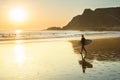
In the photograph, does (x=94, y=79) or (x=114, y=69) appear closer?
(x=94, y=79)

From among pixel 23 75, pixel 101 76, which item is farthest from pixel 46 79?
pixel 101 76

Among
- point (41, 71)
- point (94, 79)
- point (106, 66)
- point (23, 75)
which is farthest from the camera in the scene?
point (106, 66)

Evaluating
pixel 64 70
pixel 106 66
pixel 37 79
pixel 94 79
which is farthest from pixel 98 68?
pixel 37 79

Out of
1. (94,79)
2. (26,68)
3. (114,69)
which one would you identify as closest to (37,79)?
(94,79)

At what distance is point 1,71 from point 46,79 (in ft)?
16.8

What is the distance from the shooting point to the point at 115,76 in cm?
1634

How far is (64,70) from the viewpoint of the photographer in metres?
19.0

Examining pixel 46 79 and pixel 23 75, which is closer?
pixel 46 79

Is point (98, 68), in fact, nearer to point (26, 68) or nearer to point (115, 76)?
point (115, 76)

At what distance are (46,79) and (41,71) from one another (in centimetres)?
292

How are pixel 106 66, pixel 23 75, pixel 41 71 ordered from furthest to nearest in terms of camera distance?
1. pixel 106 66
2. pixel 41 71
3. pixel 23 75

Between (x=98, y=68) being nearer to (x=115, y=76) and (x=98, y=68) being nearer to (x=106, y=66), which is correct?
(x=106, y=66)

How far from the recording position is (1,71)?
64.7 ft

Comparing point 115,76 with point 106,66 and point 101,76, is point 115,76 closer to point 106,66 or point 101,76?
point 101,76
